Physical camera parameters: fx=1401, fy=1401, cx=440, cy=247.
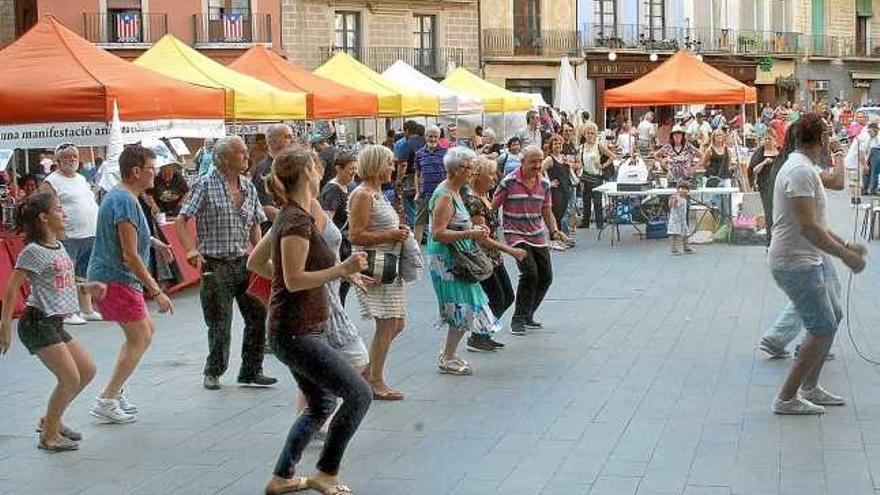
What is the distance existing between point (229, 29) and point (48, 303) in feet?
105

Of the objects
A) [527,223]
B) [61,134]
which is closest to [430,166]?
[61,134]

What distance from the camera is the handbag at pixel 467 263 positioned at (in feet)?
30.6

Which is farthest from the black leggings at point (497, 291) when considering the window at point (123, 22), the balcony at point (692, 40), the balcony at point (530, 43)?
the balcony at point (692, 40)

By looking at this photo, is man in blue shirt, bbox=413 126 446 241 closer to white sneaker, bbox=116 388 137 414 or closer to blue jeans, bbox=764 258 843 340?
white sneaker, bbox=116 388 137 414

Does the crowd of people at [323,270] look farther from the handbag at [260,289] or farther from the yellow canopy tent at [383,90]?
the yellow canopy tent at [383,90]

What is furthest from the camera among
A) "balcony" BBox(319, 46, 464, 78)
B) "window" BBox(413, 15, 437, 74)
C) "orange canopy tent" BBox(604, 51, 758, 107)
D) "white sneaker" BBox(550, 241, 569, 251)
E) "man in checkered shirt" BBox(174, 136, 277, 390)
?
"window" BBox(413, 15, 437, 74)

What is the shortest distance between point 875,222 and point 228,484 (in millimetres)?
14139

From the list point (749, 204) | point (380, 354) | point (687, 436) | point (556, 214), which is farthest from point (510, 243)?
point (749, 204)

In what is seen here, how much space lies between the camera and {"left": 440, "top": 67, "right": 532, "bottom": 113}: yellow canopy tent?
27844 millimetres

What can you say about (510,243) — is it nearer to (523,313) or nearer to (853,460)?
(523,313)

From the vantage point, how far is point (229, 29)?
3847cm

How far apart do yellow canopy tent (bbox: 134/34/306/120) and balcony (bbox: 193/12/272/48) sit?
63.5 feet

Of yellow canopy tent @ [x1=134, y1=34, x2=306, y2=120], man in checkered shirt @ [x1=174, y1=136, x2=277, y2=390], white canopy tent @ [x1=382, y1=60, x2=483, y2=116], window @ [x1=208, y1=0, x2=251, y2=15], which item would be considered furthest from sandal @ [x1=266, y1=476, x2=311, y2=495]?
window @ [x1=208, y1=0, x2=251, y2=15]

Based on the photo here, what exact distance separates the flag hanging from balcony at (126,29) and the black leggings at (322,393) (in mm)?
32386
